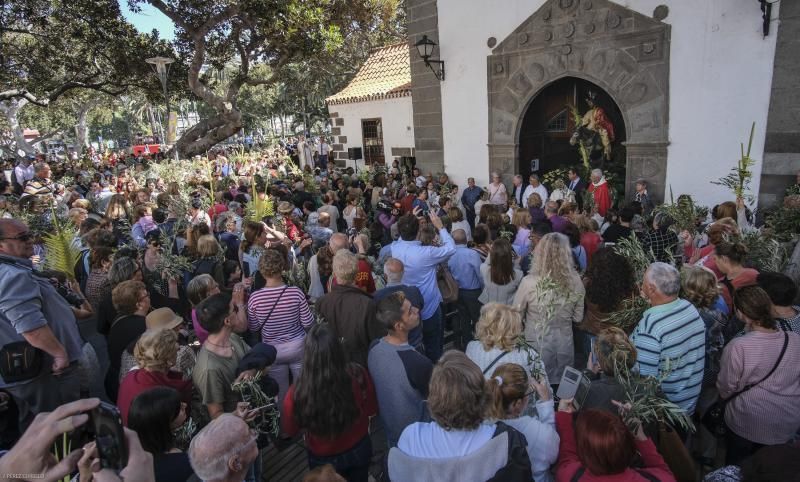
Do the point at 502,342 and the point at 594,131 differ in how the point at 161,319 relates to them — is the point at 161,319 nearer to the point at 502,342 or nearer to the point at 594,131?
the point at 502,342

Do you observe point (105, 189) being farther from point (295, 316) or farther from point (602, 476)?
point (602, 476)

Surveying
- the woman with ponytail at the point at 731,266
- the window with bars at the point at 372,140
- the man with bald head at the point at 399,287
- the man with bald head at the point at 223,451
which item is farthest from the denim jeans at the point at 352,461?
the window with bars at the point at 372,140

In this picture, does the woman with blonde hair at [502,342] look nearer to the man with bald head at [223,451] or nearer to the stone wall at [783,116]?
the man with bald head at [223,451]

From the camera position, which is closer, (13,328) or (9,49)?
(13,328)

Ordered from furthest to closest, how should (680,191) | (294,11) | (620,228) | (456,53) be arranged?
1. (294,11)
2. (456,53)
3. (680,191)
4. (620,228)

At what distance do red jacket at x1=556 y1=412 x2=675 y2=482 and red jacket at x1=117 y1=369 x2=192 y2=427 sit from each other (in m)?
1.93

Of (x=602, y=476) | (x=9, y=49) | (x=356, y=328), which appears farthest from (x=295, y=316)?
(x=9, y=49)

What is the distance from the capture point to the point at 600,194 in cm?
740

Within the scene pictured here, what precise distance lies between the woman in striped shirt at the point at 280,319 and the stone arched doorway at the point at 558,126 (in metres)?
7.08

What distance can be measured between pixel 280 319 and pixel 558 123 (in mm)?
8317

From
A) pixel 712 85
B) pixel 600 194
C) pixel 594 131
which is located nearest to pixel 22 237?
pixel 600 194

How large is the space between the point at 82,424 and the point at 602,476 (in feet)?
5.68

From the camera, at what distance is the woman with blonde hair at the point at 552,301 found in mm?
3246

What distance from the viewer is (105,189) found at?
33.5 feet
